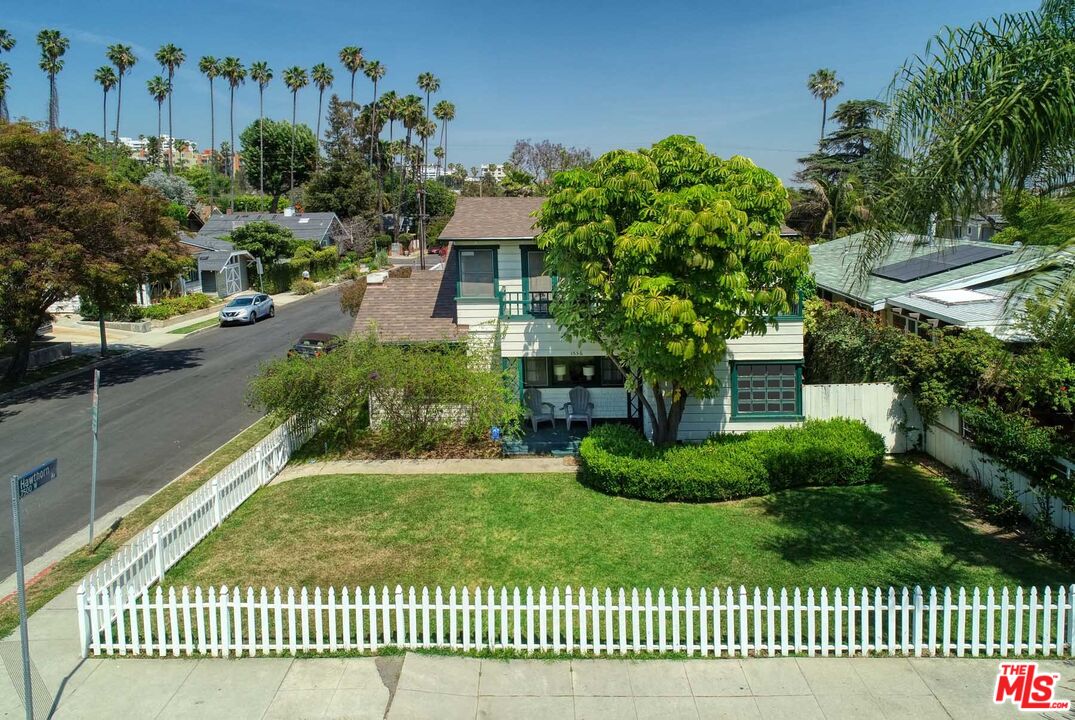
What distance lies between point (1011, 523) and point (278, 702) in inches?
463

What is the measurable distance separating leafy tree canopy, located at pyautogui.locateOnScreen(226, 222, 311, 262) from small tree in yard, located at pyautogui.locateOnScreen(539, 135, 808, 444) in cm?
3771

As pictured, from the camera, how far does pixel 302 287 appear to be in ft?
167

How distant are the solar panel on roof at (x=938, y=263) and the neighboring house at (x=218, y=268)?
37.3m

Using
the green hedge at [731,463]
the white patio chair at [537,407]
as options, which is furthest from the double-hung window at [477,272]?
the green hedge at [731,463]

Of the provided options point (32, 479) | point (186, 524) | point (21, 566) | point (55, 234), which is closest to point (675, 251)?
point (186, 524)

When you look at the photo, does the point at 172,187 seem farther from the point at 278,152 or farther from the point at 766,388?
the point at 766,388

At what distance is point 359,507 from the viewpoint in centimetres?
1484

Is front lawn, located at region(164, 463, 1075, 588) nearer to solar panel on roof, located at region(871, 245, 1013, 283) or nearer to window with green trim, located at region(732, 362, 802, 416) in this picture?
window with green trim, located at region(732, 362, 802, 416)

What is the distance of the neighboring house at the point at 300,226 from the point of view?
200 ft

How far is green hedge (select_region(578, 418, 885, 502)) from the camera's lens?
592 inches

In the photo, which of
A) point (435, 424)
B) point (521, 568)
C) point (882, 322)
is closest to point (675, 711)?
point (521, 568)

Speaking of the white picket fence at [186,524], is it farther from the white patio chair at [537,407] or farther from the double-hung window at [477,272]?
the white patio chair at [537,407]

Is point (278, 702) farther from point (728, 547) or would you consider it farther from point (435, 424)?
point (435, 424)

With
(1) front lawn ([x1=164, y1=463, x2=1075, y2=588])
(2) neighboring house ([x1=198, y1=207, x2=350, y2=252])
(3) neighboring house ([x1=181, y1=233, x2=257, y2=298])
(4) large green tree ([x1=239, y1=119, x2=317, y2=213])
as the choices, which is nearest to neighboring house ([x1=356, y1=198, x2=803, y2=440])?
(1) front lawn ([x1=164, y1=463, x2=1075, y2=588])
